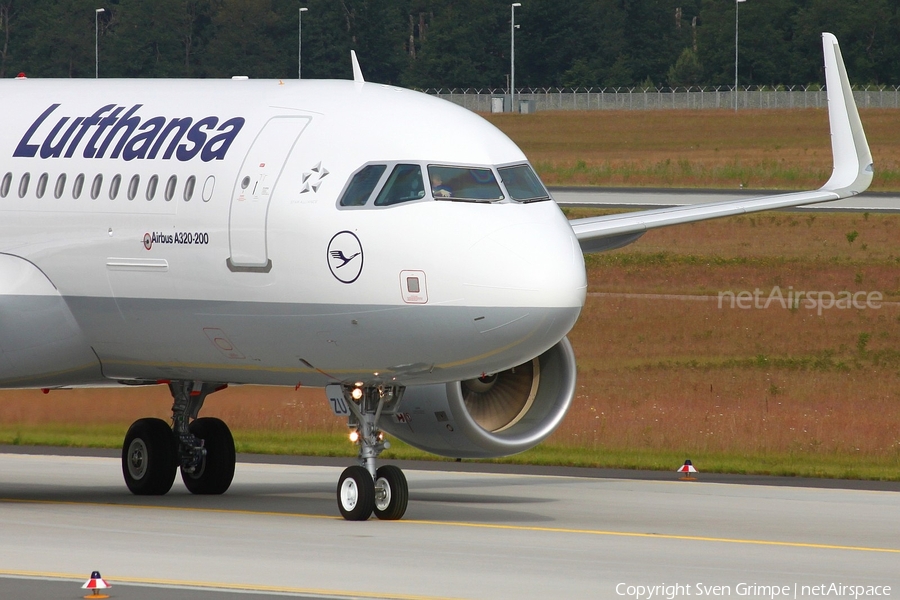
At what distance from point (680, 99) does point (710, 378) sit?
77887 millimetres

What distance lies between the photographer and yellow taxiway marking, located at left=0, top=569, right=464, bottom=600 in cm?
1427

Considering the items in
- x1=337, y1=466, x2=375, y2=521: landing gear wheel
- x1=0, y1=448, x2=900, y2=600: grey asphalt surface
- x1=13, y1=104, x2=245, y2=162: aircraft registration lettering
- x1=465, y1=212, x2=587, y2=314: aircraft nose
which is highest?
x1=13, y1=104, x2=245, y2=162: aircraft registration lettering

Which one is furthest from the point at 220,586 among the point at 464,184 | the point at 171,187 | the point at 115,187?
the point at 115,187

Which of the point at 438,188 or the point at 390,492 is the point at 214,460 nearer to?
the point at 390,492

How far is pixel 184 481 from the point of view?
24.0 meters

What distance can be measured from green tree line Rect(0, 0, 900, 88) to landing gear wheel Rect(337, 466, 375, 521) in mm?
104073

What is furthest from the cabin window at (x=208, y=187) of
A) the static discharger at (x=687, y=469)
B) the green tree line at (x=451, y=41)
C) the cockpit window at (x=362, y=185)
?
the green tree line at (x=451, y=41)

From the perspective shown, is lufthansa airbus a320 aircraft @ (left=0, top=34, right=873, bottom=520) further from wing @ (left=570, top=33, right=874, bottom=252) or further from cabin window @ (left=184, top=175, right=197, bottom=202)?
wing @ (left=570, top=33, right=874, bottom=252)

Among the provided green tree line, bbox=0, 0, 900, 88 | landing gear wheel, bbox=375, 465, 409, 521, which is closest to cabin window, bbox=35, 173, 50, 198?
landing gear wheel, bbox=375, 465, 409, 521

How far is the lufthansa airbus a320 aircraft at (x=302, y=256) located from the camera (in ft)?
59.7

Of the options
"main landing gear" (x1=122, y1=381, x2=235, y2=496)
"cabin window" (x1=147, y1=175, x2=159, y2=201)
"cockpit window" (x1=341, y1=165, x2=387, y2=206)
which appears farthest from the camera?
"main landing gear" (x1=122, y1=381, x2=235, y2=496)

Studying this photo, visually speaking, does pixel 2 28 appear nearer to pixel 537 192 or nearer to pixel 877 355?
pixel 877 355

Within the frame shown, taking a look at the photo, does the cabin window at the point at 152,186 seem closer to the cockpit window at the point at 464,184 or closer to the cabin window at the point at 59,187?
the cabin window at the point at 59,187

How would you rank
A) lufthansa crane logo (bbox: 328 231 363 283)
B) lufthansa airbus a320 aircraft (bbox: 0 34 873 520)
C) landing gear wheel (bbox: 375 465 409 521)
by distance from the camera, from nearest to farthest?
lufthansa airbus a320 aircraft (bbox: 0 34 873 520) < lufthansa crane logo (bbox: 328 231 363 283) < landing gear wheel (bbox: 375 465 409 521)
